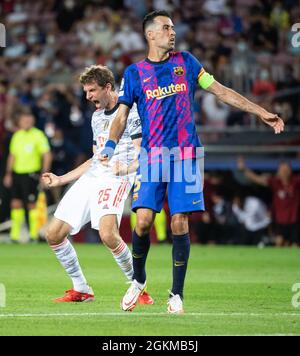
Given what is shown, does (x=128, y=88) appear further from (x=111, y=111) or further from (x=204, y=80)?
(x=111, y=111)

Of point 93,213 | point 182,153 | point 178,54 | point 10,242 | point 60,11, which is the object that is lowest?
point 10,242

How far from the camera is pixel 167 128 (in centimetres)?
967

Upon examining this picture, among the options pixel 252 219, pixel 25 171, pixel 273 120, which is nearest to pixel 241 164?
pixel 252 219

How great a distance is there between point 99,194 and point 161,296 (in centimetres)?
142

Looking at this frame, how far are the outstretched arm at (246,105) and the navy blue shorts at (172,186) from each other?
0.64 meters

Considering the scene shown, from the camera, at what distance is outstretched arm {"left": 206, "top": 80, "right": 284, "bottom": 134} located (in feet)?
31.1

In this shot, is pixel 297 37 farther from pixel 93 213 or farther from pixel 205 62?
pixel 93 213

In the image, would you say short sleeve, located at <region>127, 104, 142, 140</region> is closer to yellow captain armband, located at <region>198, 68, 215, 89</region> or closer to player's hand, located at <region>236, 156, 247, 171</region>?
yellow captain armband, located at <region>198, 68, 215, 89</region>

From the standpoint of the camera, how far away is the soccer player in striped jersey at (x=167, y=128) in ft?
31.5

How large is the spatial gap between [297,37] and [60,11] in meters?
7.92

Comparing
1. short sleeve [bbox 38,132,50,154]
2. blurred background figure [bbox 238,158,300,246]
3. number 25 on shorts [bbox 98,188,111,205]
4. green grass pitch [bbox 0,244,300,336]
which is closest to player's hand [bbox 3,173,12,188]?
short sleeve [bbox 38,132,50,154]
